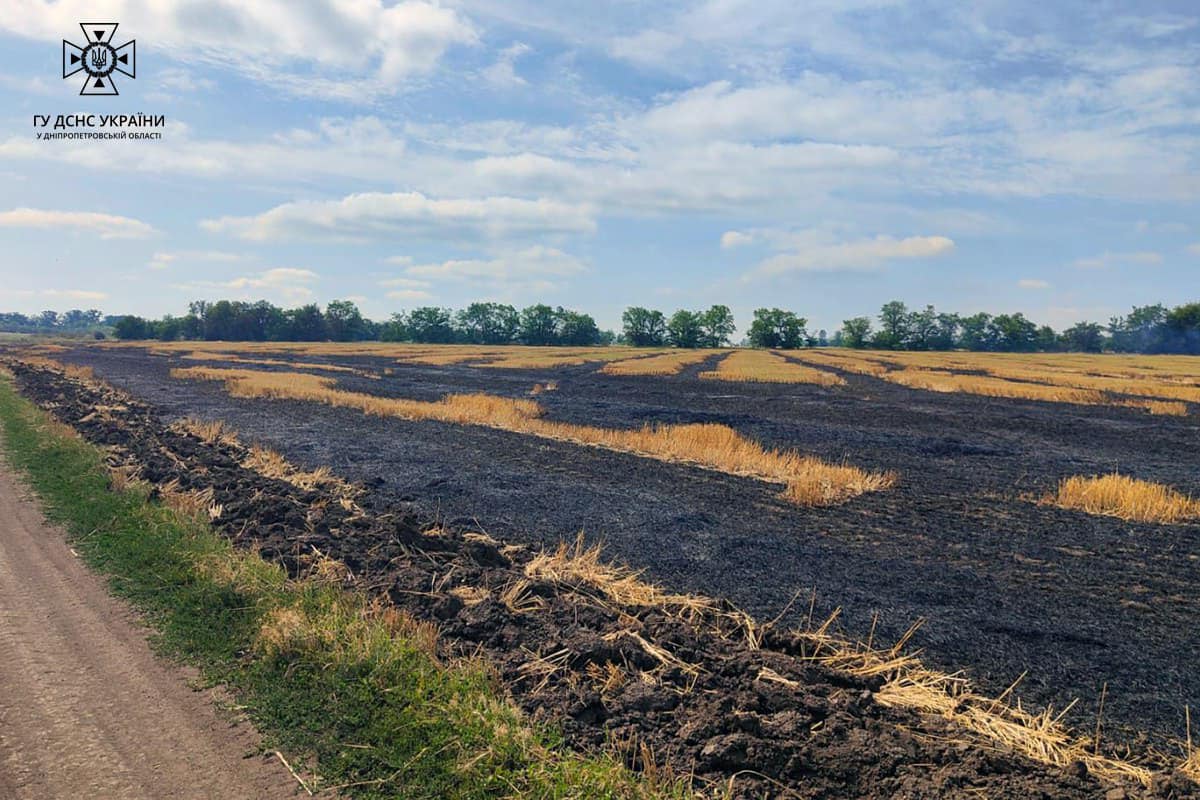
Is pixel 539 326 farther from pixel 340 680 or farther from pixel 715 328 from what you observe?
pixel 340 680

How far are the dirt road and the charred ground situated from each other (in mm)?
5332

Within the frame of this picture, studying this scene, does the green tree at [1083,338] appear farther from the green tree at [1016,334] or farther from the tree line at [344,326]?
the tree line at [344,326]

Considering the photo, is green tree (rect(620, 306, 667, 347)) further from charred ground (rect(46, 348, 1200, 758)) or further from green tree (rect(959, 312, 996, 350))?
charred ground (rect(46, 348, 1200, 758))

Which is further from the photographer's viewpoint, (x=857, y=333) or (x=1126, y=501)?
(x=857, y=333)

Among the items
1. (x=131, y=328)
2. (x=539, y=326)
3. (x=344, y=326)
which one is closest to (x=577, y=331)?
(x=539, y=326)

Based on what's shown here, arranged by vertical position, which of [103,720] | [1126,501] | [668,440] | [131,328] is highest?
[131,328]

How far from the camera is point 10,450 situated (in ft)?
53.0

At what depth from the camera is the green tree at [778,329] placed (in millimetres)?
147125

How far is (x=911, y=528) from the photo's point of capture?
12039 millimetres

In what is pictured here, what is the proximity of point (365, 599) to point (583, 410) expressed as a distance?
23192 millimetres

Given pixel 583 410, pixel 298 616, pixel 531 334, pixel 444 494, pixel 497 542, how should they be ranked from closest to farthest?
pixel 298 616, pixel 497 542, pixel 444 494, pixel 583 410, pixel 531 334

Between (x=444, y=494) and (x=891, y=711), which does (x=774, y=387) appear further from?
(x=891, y=711)

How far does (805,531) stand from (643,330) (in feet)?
472

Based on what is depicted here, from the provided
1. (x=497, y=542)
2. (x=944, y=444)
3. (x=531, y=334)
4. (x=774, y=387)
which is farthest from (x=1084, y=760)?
(x=531, y=334)
